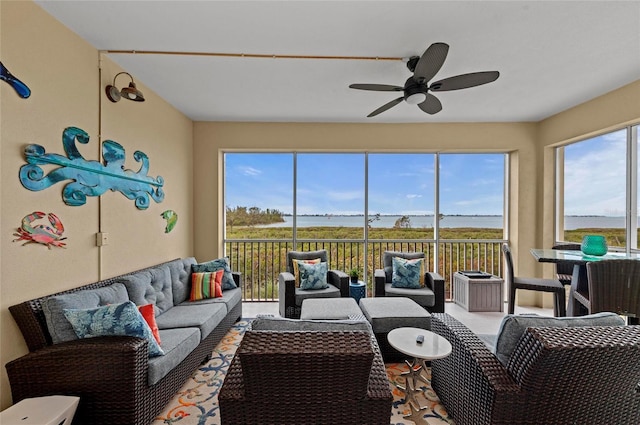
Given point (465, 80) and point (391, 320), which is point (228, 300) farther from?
point (465, 80)

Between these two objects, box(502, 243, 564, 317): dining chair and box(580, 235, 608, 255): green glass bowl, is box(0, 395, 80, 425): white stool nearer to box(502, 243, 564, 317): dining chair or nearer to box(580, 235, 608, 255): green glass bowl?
box(502, 243, 564, 317): dining chair

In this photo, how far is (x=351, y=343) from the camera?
128 cm

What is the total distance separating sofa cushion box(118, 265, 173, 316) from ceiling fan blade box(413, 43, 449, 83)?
3084 millimetres

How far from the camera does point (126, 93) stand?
2.46 meters

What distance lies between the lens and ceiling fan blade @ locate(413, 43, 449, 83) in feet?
6.19

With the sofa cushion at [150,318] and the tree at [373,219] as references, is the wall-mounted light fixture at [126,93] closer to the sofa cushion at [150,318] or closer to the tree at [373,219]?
the sofa cushion at [150,318]

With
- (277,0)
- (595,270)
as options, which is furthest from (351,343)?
(595,270)

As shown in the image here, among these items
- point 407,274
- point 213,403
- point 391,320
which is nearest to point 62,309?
point 213,403

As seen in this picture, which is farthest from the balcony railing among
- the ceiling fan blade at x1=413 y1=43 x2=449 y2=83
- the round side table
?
the ceiling fan blade at x1=413 y1=43 x2=449 y2=83

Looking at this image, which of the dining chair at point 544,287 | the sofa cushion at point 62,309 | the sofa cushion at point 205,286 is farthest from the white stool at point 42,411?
the dining chair at point 544,287

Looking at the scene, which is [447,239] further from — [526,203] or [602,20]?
[602,20]

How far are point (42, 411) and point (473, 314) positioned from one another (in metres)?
4.53

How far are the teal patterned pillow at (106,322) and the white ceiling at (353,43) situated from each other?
215 centimetres

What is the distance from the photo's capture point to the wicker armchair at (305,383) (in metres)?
1.22
